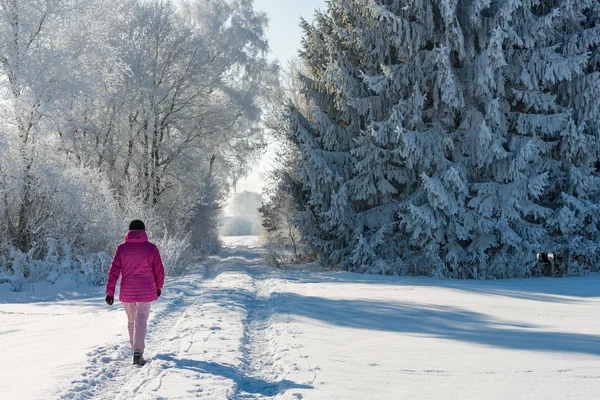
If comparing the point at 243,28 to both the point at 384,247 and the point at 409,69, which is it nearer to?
the point at 409,69

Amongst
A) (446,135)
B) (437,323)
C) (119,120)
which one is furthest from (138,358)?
(119,120)

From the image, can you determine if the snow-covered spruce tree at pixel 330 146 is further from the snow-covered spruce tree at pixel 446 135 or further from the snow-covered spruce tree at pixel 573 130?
the snow-covered spruce tree at pixel 573 130

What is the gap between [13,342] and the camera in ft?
21.6

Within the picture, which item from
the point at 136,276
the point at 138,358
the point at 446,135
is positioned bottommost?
the point at 138,358

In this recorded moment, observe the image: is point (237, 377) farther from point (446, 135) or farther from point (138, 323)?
point (446, 135)

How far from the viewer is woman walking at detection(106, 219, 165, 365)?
584 cm

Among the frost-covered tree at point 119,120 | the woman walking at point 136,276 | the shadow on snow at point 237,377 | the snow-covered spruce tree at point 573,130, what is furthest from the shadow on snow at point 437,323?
the snow-covered spruce tree at point 573,130

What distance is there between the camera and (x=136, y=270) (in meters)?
5.91

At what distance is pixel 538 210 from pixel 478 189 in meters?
2.06

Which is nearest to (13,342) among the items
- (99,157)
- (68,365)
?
(68,365)

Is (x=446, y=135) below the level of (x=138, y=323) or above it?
above

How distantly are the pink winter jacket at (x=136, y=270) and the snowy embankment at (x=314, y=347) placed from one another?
0.75 meters

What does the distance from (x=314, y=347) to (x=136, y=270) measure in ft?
7.85

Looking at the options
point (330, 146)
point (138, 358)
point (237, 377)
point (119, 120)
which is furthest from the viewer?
point (119, 120)
